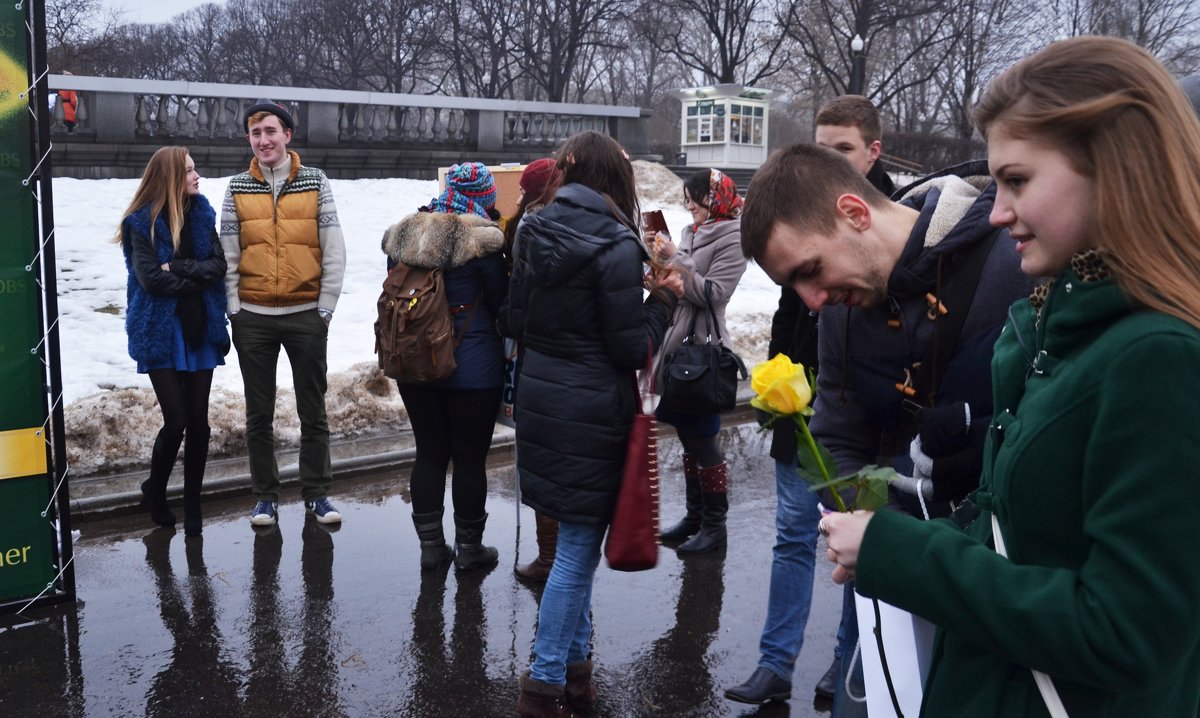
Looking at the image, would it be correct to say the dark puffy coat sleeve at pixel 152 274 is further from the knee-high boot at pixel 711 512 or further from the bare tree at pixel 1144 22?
the bare tree at pixel 1144 22

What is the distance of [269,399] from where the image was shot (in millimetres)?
6316

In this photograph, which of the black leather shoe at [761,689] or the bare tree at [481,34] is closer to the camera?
the black leather shoe at [761,689]

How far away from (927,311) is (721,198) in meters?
3.21

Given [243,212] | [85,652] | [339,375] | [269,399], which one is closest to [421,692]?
[85,652]

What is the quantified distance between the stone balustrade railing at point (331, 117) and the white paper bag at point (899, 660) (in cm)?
1761

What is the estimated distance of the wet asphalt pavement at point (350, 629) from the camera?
14.0 feet

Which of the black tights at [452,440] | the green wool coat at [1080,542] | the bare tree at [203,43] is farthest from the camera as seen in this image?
the bare tree at [203,43]

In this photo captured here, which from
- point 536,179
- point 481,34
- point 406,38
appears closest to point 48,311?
point 536,179

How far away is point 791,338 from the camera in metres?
4.32

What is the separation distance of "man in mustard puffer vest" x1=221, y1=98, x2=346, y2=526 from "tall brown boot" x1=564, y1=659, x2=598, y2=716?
8.27 ft

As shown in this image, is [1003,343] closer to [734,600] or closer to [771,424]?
[771,424]

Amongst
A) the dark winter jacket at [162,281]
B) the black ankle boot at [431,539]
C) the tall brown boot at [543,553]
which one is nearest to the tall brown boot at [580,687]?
the tall brown boot at [543,553]

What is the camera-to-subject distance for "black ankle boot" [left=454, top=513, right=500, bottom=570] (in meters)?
5.56

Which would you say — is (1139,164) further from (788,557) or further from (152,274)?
(152,274)
